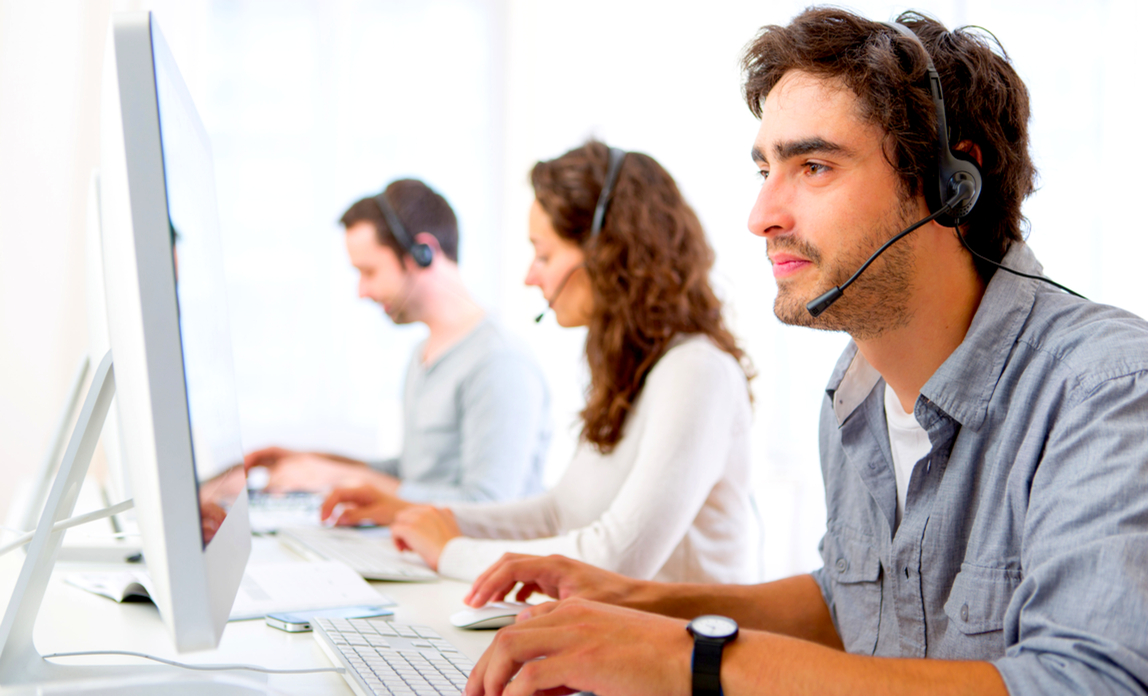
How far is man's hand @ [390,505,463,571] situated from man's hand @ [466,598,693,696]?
603 millimetres

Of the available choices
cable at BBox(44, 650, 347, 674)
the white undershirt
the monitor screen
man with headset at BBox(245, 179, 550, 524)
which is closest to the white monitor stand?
cable at BBox(44, 650, 347, 674)

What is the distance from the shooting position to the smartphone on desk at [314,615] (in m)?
0.87

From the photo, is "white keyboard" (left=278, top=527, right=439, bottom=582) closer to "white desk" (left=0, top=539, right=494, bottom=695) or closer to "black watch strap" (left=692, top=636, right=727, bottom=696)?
"white desk" (left=0, top=539, right=494, bottom=695)

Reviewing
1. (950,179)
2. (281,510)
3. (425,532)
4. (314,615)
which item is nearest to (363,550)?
(425,532)

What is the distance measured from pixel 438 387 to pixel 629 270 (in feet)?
2.63

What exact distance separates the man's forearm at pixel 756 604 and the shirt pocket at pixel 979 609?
0.21 m

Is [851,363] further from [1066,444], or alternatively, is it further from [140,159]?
[140,159]

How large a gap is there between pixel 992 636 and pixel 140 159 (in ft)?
2.51

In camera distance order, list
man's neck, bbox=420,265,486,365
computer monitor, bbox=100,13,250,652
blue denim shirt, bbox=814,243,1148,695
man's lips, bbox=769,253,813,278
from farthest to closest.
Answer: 1. man's neck, bbox=420,265,486,365
2. man's lips, bbox=769,253,813,278
3. blue denim shirt, bbox=814,243,1148,695
4. computer monitor, bbox=100,13,250,652

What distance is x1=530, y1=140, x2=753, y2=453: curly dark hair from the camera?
1.48 metres

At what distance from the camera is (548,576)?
39.3 inches

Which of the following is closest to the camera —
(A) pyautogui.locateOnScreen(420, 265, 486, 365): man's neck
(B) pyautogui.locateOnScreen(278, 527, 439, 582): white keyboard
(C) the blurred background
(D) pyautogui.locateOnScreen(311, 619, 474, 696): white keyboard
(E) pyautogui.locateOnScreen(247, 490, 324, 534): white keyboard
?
(D) pyautogui.locateOnScreen(311, 619, 474, 696): white keyboard

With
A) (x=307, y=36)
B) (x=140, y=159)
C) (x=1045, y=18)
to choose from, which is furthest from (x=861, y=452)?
(x=307, y=36)

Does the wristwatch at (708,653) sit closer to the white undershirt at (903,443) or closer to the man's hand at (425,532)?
the white undershirt at (903,443)
